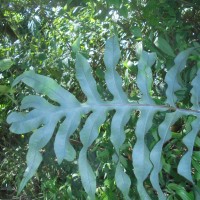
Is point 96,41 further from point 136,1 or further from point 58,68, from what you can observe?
point 136,1

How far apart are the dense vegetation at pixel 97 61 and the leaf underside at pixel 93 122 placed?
0.16 m

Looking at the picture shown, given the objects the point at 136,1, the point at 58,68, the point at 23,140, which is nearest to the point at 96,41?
the point at 58,68

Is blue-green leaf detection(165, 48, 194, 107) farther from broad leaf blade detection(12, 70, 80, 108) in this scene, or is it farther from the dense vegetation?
broad leaf blade detection(12, 70, 80, 108)

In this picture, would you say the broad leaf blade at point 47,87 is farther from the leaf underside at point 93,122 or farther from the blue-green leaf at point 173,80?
the blue-green leaf at point 173,80

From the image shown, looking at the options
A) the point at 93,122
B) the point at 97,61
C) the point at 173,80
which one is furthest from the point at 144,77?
the point at 97,61

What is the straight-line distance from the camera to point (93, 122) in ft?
3.61

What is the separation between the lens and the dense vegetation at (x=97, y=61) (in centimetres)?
148

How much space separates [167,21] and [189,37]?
20 centimetres

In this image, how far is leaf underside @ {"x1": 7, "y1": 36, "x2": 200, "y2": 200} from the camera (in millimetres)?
1058

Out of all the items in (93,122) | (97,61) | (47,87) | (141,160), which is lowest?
(141,160)

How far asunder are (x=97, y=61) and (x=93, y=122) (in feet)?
3.76

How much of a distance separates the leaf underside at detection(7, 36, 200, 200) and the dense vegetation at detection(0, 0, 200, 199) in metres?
0.16

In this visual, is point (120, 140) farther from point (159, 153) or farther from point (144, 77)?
point (144, 77)

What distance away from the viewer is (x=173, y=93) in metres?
1.20
